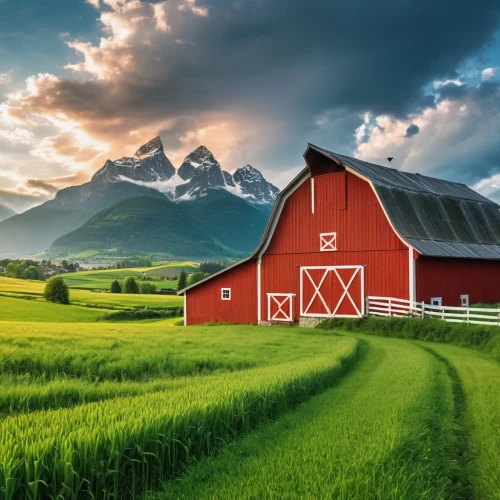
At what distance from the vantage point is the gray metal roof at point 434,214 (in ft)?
86.5

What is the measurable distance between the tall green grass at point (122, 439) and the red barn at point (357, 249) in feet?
62.4

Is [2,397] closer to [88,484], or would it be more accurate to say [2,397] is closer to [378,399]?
[88,484]

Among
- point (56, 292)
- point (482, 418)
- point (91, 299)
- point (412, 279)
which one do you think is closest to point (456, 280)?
point (412, 279)

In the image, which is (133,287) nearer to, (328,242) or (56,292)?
(56,292)

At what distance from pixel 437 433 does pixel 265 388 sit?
2.58 m

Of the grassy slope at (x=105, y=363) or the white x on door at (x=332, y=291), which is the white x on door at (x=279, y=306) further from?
A: the grassy slope at (x=105, y=363)

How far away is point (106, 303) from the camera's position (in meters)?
55.6

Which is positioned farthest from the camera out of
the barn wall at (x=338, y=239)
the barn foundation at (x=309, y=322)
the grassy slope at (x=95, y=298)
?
the grassy slope at (x=95, y=298)

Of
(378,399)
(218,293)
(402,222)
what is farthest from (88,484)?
(218,293)

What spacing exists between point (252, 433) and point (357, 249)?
2093cm

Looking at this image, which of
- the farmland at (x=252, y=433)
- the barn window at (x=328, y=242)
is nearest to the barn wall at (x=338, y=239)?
the barn window at (x=328, y=242)

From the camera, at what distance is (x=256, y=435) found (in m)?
7.03

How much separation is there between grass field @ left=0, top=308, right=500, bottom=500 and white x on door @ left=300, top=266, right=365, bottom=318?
14661 mm

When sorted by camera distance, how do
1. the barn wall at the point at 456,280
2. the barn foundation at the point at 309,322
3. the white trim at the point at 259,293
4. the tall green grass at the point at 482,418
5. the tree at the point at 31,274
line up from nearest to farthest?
the tall green grass at the point at 482,418 → the barn wall at the point at 456,280 → the barn foundation at the point at 309,322 → the white trim at the point at 259,293 → the tree at the point at 31,274
